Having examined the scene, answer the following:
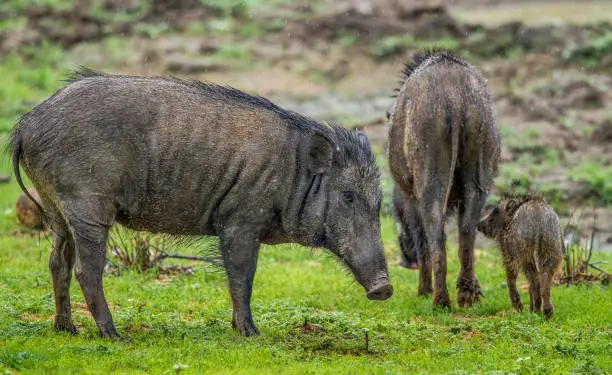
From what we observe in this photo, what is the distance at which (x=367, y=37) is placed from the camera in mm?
26672

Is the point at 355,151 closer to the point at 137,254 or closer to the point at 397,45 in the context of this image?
the point at 137,254

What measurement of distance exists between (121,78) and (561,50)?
17.0 meters

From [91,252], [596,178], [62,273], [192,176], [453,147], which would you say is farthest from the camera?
[596,178]

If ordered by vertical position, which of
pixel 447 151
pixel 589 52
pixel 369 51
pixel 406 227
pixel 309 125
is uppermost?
pixel 589 52

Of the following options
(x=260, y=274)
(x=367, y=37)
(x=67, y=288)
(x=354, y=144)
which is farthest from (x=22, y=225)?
(x=367, y=37)

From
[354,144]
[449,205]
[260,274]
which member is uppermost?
[354,144]

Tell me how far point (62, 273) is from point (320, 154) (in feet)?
8.22

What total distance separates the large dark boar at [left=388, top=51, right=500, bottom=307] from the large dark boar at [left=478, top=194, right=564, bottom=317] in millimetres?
427

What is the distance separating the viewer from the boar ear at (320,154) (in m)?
9.30

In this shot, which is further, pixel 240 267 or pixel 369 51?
pixel 369 51

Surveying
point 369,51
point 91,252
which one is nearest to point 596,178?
point 369,51

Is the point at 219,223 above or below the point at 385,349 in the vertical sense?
above

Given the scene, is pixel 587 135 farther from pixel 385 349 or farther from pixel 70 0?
pixel 70 0

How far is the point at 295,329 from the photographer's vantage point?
381 inches
